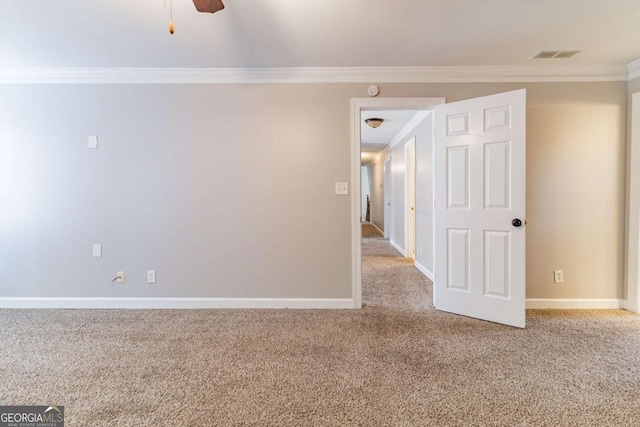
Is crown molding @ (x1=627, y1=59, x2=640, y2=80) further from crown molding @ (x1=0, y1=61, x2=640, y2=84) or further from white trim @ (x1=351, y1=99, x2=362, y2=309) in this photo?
white trim @ (x1=351, y1=99, x2=362, y2=309)

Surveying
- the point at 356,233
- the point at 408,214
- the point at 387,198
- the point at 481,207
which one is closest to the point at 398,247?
the point at 408,214

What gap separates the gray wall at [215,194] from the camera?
113 inches

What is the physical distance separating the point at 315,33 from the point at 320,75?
0.64 m

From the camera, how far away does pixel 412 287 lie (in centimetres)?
368

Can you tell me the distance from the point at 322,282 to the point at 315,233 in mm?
506

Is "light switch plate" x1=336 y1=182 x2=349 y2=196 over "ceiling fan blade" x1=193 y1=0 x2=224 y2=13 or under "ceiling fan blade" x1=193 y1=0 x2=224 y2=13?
under

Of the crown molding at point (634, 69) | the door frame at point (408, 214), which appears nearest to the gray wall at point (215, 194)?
the crown molding at point (634, 69)

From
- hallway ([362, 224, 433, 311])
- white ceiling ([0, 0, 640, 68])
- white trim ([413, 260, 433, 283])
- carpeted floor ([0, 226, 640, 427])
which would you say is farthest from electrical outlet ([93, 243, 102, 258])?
white trim ([413, 260, 433, 283])

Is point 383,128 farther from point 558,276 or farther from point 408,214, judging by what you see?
point 558,276

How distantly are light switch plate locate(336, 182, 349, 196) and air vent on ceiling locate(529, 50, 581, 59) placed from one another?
2.02 m

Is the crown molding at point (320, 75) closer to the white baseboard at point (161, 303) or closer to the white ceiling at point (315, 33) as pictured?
the white ceiling at point (315, 33)

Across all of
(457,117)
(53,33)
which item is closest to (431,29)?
(457,117)

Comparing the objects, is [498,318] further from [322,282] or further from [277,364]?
[277,364]

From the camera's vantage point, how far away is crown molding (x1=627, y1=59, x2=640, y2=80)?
2708 millimetres
